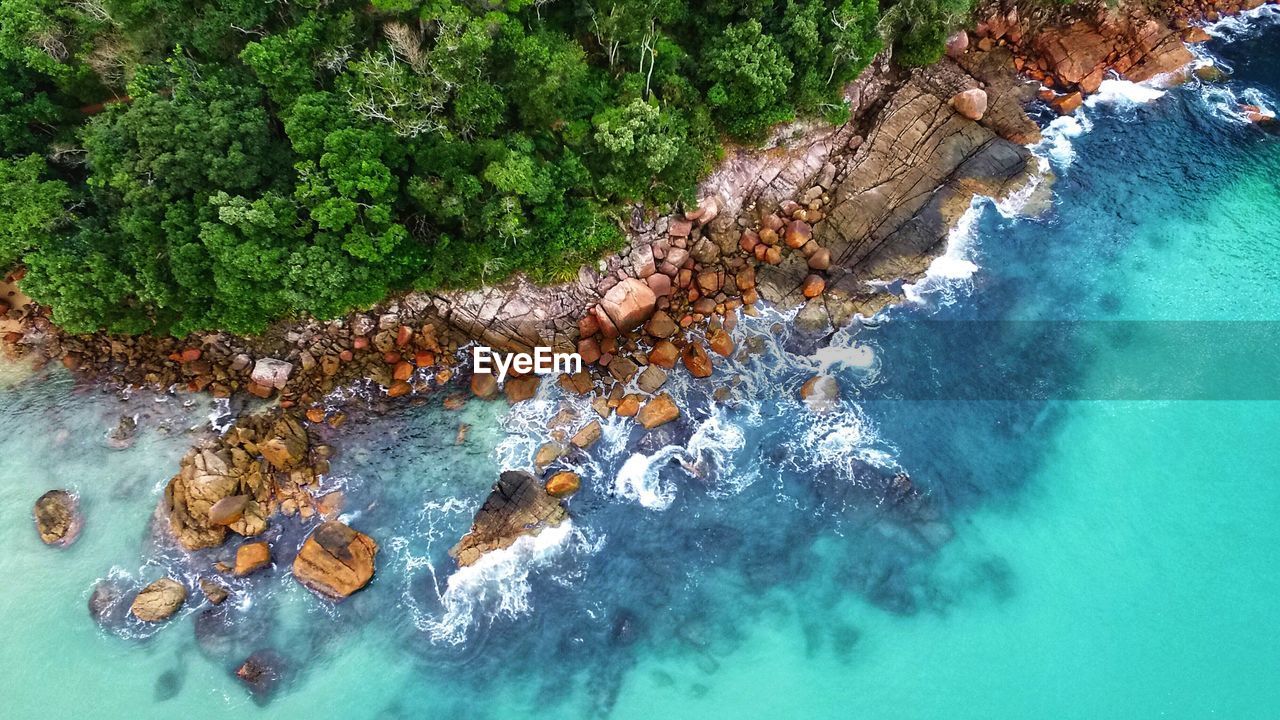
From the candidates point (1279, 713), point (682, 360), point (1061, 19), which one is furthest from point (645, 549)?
point (1061, 19)

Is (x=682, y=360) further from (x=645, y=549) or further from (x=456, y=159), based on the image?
(x=456, y=159)

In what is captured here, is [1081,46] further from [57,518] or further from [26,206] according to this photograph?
[57,518]

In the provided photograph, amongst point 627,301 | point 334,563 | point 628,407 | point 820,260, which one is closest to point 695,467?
point 628,407

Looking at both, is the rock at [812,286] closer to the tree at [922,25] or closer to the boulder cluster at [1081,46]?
the tree at [922,25]

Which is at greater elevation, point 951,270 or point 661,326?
point 951,270

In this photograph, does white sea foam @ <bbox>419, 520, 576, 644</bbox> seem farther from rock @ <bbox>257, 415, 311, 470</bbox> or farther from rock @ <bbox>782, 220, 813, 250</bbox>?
rock @ <bbox>782, 220, 813, 250</bbox>

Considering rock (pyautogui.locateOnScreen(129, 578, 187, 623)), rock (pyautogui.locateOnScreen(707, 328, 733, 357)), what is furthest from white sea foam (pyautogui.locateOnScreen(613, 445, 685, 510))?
rock (pyautogui.locateOnScreen(129, 578, 187, 623))
